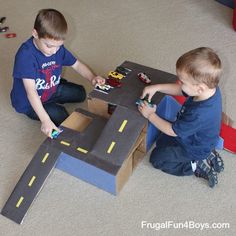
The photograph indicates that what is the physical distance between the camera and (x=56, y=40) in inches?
47.8

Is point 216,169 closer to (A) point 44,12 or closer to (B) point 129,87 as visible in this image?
(B) point 129,87

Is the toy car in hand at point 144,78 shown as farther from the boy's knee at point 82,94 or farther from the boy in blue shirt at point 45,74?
the boy's knee at point 82,94

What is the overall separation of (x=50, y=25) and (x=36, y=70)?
0.72ft

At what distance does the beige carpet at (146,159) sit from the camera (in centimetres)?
119

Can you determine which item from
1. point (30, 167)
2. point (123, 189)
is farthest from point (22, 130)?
point (123, 189)

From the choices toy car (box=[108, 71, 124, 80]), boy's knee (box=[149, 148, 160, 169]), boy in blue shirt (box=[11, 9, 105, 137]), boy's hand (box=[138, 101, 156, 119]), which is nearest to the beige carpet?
boy's knee (box=[149, 148, 160, 169])

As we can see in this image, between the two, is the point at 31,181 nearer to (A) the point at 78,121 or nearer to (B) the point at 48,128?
(B) the point at 48,128

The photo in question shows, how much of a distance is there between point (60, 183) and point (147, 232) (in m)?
0.37

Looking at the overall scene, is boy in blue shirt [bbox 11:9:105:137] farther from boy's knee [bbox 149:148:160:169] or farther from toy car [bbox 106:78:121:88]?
boy's knee [bbox 149:148:160:169]

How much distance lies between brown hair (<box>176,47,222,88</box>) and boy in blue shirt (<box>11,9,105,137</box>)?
0.42 metres

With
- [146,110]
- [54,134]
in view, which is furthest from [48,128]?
[146,110]

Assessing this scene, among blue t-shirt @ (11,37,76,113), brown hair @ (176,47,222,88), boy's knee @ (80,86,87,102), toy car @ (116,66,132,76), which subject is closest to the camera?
brown hair @ (176,47,222,88)

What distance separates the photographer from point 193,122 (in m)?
1.12

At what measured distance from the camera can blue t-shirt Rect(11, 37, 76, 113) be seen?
4.25 ft
